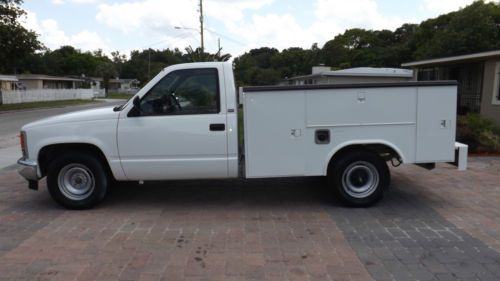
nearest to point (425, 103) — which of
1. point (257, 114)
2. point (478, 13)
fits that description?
point (257, 114)

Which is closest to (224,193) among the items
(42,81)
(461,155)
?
(461,155)

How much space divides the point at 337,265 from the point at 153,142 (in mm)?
2927

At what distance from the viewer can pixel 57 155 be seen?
625cm

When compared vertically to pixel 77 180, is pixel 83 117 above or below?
above

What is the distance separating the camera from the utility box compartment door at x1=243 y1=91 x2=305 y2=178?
19.2 ft

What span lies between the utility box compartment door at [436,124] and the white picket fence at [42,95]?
42.2 m

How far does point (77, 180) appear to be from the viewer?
6.30 metres

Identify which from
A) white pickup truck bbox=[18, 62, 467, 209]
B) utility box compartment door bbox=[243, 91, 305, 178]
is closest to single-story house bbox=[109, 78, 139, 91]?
white pickup truck bbox=[18, 62, 467, 209]

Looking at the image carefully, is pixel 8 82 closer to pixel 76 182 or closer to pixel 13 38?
pixel 13 38

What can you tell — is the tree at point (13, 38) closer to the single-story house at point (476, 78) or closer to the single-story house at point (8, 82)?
the single-story house at point (8, 82)

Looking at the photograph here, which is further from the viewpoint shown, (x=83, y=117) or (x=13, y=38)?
(x=13, y=38)

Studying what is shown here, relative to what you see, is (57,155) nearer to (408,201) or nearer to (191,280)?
(191,280)

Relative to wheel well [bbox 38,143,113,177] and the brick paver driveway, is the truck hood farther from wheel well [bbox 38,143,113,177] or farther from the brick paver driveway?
the brick paver driveway

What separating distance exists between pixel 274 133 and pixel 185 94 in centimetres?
131
